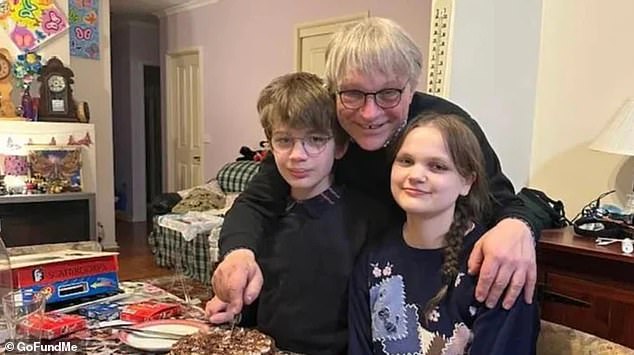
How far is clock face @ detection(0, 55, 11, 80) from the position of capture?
454cm

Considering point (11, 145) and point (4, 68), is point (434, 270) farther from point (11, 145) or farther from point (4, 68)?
point (4, 68)

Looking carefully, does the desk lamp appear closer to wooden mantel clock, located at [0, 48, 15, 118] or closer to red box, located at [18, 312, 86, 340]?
red box, located at [18, 312, 86, 340]

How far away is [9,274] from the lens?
1.16 metres

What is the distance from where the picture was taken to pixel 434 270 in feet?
3.51

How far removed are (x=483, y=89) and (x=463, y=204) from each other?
1.66 meters

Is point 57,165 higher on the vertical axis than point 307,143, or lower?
lower

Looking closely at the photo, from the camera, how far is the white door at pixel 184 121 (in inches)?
258

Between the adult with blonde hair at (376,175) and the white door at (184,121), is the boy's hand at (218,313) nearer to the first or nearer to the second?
the adult with blonde hair at (376,175)

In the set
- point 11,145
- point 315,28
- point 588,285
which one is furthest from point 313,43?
point 588,285

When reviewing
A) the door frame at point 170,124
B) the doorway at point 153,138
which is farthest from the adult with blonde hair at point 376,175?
the doorway at point 153,138

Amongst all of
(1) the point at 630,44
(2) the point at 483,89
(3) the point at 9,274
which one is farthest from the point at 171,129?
(3) the point at 9,274

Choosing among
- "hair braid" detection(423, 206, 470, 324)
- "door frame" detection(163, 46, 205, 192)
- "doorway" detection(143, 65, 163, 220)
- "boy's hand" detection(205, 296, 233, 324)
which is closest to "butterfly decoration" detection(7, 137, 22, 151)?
"door frame" detection(163, 46, 205, 192)

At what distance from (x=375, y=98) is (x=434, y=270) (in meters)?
0.37

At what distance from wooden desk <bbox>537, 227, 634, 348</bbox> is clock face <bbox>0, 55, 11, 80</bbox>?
434cm
